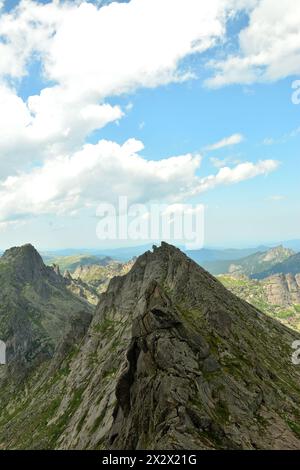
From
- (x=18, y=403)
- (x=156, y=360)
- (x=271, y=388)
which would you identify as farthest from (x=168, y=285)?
(x=18, y=403)

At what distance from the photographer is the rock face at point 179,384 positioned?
3988 cm

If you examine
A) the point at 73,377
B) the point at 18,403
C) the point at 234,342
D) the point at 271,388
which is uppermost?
the point at 234,342

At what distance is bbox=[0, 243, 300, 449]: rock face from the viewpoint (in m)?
39.9

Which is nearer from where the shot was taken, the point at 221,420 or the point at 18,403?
the point at 221,420

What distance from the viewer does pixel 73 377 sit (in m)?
107

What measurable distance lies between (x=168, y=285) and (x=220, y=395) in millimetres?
50436

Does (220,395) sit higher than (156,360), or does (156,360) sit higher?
(156,360)

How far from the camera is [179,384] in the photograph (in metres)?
42.2
